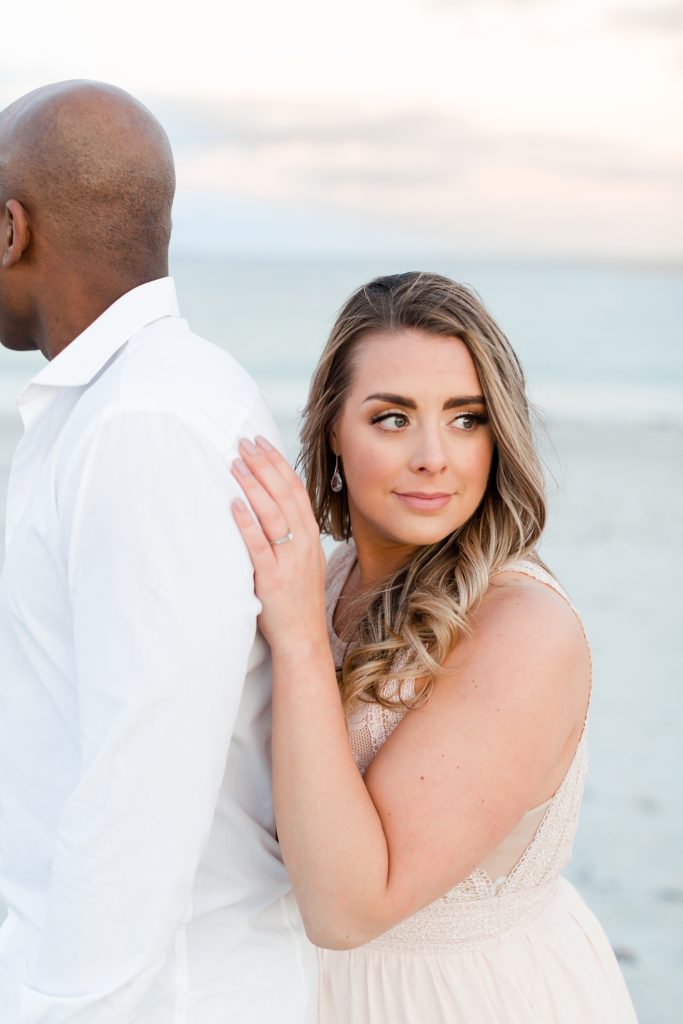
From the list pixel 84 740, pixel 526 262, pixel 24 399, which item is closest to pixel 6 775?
pixel 84 740

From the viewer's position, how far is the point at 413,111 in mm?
28141

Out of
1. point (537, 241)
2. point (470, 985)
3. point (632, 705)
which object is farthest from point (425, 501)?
point (537, 241)

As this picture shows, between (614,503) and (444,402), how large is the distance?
Answer: 9225mm

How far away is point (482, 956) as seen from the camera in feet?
7.69

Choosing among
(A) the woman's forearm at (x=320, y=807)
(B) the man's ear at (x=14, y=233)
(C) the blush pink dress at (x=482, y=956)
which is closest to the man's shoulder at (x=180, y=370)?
(B) the man's ear at (x=14, y=233)

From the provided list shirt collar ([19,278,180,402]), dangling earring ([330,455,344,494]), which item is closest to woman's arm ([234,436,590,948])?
shirt collar ([19,278,180,402])

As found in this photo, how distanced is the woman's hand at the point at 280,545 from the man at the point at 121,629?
0.15 ft

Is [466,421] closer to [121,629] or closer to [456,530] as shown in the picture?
[456,530]

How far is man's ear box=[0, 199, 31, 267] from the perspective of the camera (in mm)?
1751

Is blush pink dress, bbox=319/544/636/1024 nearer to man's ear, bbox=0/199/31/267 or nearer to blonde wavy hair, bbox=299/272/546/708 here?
blonde wavy hair, bbox=299/272/546/708

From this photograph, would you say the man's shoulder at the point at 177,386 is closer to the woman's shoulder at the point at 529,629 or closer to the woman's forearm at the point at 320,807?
the woman's forearm at the point at 320,807

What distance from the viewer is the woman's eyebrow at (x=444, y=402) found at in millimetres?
2363

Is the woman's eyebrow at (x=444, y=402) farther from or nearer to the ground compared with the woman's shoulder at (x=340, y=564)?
farther from the ground

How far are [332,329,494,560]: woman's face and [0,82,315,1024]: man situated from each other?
2.00 feet
